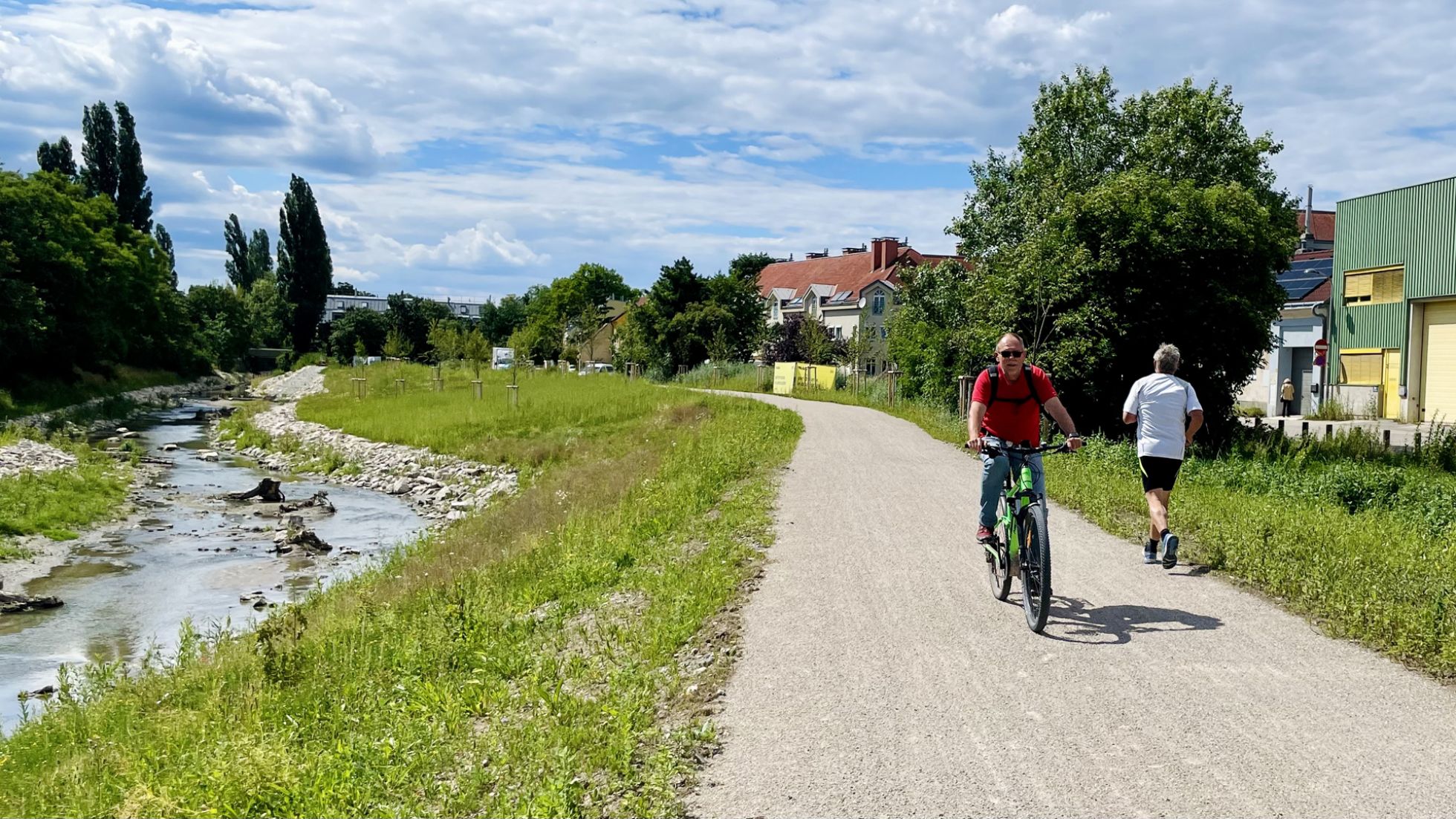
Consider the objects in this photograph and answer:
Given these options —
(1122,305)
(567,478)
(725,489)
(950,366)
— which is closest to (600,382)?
(950,366)

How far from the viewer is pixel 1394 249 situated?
→ 36656 mm

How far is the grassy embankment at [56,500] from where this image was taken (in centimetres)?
2002

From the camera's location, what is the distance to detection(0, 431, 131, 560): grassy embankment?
20.0 meters

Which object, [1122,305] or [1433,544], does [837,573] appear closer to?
[1433,544]

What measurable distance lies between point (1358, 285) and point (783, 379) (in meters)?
22.5

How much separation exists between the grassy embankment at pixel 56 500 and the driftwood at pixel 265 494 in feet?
8.21

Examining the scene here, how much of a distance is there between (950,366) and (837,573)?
22.7m

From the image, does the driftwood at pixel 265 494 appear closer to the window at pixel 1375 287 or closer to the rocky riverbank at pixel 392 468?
the rocky riverbank at pixel 392 468

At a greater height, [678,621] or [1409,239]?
[1409,239]

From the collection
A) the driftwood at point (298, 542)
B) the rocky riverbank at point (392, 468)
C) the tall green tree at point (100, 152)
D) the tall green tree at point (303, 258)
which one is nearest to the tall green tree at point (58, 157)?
the tall green tree at point (100, 152)

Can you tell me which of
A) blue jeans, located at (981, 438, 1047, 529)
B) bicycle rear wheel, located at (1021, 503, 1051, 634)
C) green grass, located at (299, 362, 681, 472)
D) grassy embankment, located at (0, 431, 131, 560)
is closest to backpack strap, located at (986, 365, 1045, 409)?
blue jeans, located at (981, 438, 1047, 529)

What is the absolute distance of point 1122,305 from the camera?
2192 cm

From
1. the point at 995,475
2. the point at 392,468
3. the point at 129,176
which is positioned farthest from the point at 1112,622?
the point at 129,176

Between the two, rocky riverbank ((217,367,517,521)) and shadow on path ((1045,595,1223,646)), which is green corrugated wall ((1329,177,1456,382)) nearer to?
rocky riverbank ((217,367,517,521))
